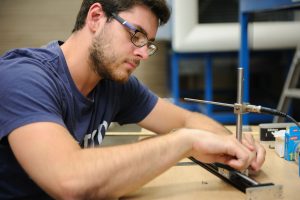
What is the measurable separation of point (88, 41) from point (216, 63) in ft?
8.61

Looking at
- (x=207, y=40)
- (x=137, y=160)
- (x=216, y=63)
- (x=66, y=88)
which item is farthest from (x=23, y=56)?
(x=216, y=63)

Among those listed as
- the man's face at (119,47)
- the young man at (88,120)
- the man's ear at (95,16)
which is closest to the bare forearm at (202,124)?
the young man at (88,120)

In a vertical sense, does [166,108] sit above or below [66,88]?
below

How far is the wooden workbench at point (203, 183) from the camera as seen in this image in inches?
32.9

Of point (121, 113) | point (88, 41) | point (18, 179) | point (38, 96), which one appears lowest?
point (18, 179)

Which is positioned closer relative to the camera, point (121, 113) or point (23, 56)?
point (23, 56)

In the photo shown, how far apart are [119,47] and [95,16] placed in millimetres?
126

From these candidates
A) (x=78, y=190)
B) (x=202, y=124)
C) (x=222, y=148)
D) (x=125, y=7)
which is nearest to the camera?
(x=78, y=190)

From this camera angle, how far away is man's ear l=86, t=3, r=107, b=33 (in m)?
1.10

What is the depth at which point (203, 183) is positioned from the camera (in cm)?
92

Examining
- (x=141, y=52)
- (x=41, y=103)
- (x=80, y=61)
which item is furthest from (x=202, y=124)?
(x=41, y=103)

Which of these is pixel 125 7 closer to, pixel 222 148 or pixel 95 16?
pixel 95 16

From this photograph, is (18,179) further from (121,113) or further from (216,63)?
(216,63)

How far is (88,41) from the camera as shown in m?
1.13
